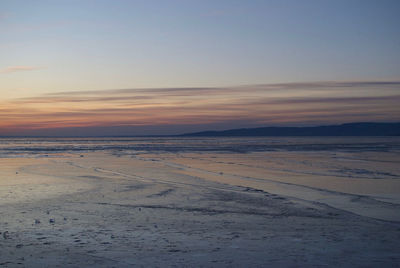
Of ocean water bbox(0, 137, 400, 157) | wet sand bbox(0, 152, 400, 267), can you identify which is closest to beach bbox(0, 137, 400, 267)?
wet sand bbox(0, 152, 400, 267)

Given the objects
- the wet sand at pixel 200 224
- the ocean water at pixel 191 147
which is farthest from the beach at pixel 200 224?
the ocean water at pixel 191 147

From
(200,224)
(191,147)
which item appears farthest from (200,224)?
(191,147)

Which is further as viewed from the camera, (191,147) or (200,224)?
(191,147)

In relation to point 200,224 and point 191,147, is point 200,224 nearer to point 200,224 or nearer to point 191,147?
point 200,224

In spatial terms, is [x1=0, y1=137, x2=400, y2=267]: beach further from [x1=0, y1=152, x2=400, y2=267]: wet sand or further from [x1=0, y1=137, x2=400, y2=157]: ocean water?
[x1=0, y1=137, x2=400, y2=157]: ocean water

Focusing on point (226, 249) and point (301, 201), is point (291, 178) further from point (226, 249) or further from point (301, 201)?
point (226, 249)

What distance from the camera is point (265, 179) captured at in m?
19.6

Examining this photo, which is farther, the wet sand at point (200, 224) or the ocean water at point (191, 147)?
the ocean water at point (191, 147)

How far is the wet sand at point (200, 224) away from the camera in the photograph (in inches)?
291

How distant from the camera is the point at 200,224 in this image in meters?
10.0

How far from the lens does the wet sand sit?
24.2ft

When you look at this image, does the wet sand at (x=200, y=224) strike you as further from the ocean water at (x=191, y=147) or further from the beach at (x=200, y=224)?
the ocean water at (x=191, y=147)

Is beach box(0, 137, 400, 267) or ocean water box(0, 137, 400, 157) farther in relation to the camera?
ocean water box(0, 137, 400, 157)

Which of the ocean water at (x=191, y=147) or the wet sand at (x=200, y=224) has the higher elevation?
the wet sand at (x=200, y=224)
